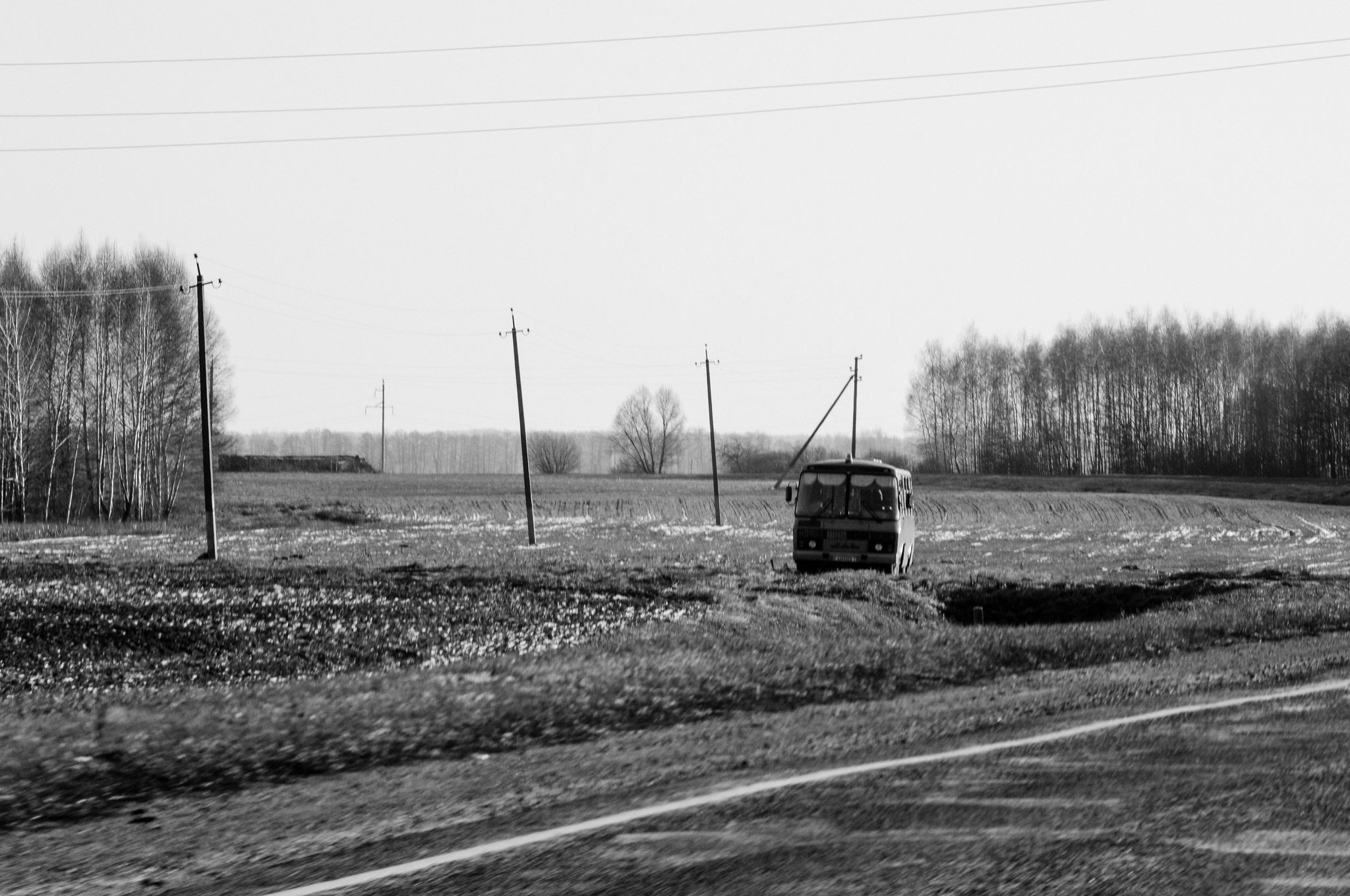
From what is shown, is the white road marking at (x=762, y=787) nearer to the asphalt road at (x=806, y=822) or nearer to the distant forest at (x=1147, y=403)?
the asphalt road at (x=806, y=822)

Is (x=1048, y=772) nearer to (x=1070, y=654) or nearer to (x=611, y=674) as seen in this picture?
(x=611, y=674)

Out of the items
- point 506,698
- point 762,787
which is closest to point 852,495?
point 506,698

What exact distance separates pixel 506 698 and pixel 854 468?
749 inches

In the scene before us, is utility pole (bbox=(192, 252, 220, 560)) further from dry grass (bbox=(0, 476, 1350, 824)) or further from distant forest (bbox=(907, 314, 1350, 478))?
distant forest (bbox=(907, 314, 1350, 478))

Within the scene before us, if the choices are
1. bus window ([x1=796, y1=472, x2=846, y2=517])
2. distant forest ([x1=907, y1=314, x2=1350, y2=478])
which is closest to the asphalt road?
bus window ([x1=796, y1=472, x2=846, y2=517])

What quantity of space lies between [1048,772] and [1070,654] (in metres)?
7.18

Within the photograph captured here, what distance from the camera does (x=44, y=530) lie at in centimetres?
4728

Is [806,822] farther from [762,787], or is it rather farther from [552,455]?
[552,455]

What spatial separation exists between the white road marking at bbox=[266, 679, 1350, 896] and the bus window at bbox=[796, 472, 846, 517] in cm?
1824

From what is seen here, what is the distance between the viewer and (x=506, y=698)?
34.4ft

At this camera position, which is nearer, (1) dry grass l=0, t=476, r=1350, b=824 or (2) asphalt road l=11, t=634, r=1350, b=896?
(2) asphalt road l=11, t=634, r=1350, b=896

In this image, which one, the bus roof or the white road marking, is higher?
the bus roof

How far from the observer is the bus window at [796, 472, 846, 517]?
2850cm

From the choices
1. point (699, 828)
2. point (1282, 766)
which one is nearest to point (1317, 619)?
point (1282, 766)
